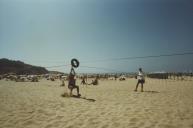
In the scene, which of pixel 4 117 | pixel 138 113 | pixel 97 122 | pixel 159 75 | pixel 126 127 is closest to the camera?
pixel 126 127

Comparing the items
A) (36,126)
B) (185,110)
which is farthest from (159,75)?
(36,126)

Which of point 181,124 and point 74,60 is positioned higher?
point 74,60

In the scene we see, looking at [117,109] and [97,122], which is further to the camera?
[117,109]

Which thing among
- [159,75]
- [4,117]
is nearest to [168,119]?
[4,117]

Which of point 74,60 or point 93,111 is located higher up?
point 74,60

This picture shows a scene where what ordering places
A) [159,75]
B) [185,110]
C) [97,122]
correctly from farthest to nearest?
[159,75]
[185,110]
[97,122]

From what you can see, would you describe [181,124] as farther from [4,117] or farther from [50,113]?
[4,117]

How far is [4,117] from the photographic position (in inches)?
259

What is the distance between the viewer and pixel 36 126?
5.66m

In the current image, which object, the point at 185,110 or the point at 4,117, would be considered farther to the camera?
the point at 185,110

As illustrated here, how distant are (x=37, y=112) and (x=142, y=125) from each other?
363 cm

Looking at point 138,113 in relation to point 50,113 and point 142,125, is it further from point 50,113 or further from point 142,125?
point 50,113

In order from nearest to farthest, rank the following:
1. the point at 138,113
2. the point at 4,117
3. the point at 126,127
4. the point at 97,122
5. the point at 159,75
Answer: the point at 126,127, the point at 97,122, the point at 4,117, the point at 138,113, the point at 159,75

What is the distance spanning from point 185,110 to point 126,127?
123 inches
